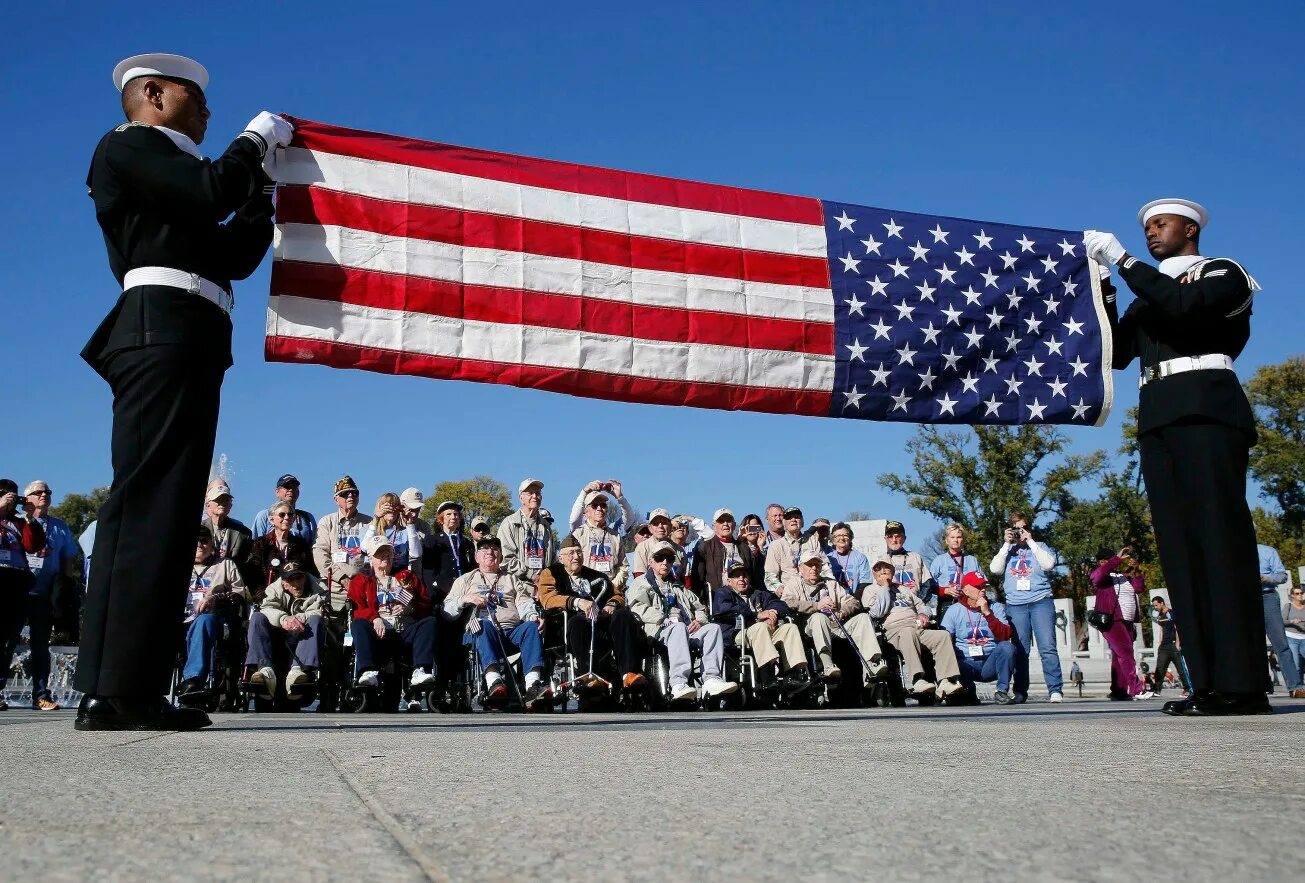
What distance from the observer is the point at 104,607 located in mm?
3779

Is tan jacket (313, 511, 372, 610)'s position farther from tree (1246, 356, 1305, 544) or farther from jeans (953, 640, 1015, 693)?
tree (1246, 356, 1305, 544)

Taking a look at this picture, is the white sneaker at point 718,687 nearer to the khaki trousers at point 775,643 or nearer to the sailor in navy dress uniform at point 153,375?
the khaki trousers at point 775,643

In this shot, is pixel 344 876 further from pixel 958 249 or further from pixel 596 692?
pixel 596 692

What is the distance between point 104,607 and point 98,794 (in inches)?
83.3

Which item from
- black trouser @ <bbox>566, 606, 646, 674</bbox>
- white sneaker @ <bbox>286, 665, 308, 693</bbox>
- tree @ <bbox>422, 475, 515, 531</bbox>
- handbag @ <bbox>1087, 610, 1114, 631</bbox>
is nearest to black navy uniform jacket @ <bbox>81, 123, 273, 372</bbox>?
white sneaker @ <bbox>286, 665, 308, 693</bbox>

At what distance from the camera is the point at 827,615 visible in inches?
435

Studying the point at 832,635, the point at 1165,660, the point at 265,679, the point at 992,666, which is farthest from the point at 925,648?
the point at 265,679

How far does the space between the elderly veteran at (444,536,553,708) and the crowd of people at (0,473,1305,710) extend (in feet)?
0.05

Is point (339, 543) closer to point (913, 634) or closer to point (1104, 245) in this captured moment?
point (913, 634)

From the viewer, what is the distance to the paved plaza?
49.9 inches

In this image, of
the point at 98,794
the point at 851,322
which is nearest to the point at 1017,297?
the point at 851,322

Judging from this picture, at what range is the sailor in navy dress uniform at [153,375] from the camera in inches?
148

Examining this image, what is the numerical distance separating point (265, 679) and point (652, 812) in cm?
793

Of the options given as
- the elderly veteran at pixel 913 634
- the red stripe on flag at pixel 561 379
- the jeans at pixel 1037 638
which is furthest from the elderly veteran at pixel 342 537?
the jeans at pixel 1037 638
